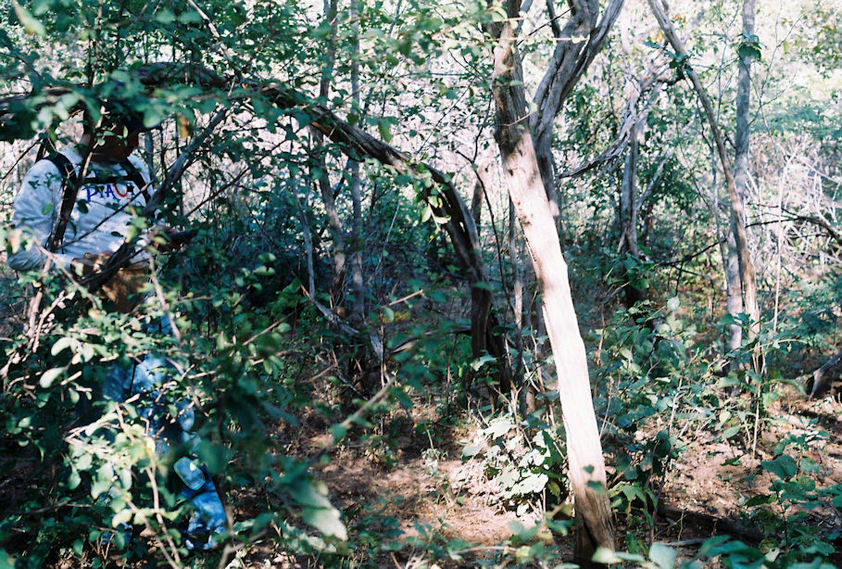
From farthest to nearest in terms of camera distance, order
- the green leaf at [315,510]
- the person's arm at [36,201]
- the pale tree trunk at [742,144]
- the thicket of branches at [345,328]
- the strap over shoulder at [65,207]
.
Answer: the pale tree trunk at [742,144], the person's arm at [36,201], the strap over shoulder at [65,207], the thicket of branches at [345,328], the green leaf at [315,510]

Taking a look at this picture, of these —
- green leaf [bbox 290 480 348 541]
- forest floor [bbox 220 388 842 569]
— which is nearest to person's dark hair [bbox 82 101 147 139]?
green leaf [bbox 290 480 348 541]

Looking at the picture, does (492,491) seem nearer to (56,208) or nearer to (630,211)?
(630,211)

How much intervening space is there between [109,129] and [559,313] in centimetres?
175

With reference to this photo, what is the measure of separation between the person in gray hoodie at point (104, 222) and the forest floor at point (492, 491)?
42 centimetres

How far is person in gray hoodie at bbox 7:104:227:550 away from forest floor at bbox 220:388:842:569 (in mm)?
423

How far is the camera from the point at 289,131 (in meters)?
2.65

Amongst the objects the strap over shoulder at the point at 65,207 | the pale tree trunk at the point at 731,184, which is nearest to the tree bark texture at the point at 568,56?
the pale tree trunk at the point at 731,184

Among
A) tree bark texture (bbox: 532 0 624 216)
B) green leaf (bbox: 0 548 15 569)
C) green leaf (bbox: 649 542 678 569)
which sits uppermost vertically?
tree bark texture (bbox: 532 0 624 216)

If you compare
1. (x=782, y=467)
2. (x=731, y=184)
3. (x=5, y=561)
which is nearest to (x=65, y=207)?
(x=5, y=561)

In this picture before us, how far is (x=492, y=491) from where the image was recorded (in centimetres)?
366

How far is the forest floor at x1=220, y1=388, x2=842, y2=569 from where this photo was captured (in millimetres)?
3188

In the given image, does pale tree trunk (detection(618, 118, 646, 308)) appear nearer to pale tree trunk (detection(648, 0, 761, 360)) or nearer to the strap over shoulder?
pale tree trunk (detection(648, 0, 761, 360))

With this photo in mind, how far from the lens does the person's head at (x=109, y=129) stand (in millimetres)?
2344

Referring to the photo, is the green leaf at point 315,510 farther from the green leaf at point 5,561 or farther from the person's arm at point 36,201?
the person's arm at point 36,201
